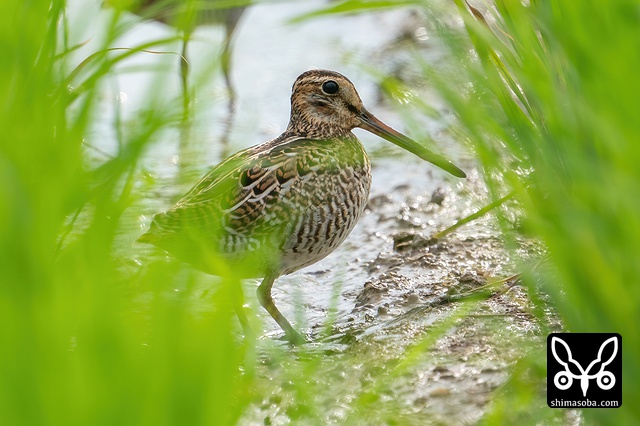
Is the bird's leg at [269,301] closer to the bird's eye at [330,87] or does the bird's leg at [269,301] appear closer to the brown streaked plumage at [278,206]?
the brown streaked plumage at [278,206]

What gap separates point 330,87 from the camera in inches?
194

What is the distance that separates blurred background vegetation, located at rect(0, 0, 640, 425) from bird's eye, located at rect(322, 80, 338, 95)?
160cm

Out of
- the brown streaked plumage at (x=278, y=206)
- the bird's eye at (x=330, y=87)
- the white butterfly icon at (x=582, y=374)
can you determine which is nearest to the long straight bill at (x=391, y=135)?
the brown streaked plumage at (x=278, y=206)

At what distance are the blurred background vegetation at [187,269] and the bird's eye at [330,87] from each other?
1.60 m

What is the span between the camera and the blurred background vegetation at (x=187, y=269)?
2.07 m

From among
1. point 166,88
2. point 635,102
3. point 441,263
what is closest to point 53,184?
point 166,88

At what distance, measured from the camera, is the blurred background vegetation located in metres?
2.07

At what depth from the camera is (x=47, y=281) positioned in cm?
236

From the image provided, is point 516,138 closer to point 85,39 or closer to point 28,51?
point 28,51

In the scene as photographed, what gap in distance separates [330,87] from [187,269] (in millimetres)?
2725

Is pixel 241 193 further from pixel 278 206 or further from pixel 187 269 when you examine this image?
pixel 187 269

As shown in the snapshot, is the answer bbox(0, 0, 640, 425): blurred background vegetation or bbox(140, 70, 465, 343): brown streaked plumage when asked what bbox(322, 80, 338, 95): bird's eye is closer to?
bbox(140, 70, 465, 343): brown streaked plumage

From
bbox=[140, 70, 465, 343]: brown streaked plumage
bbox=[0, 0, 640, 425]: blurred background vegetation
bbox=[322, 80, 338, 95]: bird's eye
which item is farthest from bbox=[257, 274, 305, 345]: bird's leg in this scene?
bbox=[0, 0, 640, 425]: blurred background vegetation

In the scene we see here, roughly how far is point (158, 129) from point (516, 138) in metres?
0.95
